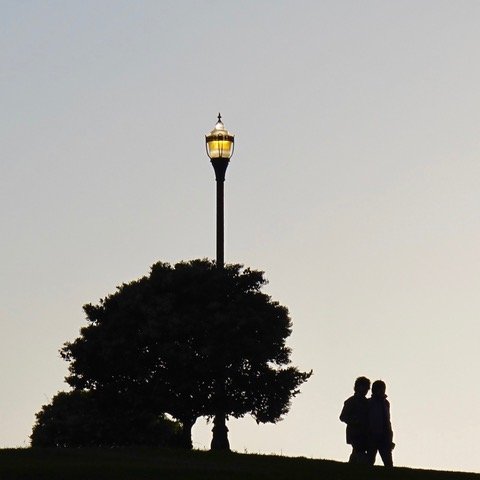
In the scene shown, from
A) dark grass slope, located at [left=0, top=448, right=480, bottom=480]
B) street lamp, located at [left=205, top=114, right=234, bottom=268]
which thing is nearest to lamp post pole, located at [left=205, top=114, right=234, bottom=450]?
street lamp, located at [left=205, top=114, right=234, bottom=268]

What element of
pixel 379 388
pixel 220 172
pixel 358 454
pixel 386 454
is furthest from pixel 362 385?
pixel 220 172

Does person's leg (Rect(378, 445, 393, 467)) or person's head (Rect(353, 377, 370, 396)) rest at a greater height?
person's head (Rect(353, 377, 370, 396))

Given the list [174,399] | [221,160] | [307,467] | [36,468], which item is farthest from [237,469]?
[174,399]

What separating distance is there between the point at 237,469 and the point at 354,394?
301 cm

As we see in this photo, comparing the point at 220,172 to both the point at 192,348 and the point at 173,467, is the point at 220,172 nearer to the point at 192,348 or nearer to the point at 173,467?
the point at 192,348

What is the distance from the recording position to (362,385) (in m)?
38.1

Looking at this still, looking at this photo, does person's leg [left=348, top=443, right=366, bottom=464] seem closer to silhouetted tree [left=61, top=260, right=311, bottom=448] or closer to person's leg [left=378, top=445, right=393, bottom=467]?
person's leg [left=378, top=445, right=393, bottom=467]

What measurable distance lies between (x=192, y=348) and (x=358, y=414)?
2890cm

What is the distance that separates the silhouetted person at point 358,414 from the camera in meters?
38.2

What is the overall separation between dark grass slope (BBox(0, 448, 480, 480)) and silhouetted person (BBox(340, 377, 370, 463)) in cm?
71

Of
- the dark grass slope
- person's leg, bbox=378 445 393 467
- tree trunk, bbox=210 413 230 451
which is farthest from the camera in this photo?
tree trunk, bbox=210 413 230 451

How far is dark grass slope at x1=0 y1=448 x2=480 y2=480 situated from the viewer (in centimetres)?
3516

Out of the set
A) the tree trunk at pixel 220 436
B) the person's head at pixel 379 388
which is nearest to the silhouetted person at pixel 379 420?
the person's head at pixel 379 388

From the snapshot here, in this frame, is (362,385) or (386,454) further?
(386,454)
